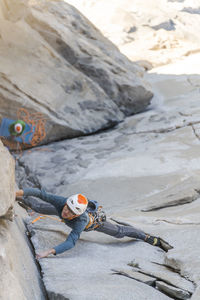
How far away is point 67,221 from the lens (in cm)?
388

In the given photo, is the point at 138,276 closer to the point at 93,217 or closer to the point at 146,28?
the point at 93,217

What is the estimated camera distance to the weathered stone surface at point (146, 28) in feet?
55.8

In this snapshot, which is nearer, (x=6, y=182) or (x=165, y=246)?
(x=6, y=182)

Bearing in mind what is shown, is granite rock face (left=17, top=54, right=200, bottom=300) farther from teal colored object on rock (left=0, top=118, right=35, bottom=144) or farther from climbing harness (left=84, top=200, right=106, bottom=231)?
teal colored object on rock (left=0, top=118, right=35, bottom=144)

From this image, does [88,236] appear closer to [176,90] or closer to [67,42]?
[67,42]

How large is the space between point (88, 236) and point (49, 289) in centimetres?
142

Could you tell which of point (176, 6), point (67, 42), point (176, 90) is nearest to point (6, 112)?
point (67, 42)

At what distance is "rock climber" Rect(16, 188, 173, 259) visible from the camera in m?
3.61

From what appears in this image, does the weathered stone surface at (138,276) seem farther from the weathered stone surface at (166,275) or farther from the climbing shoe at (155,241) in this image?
the climbing shoe at (155,241)

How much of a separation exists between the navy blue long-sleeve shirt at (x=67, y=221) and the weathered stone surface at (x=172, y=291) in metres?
0.92

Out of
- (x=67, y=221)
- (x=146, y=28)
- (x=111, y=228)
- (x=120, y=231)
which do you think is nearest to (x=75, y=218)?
(x=67, y=221)

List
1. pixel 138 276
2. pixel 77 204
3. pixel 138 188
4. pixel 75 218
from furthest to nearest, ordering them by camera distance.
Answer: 1. pixel 138 188
2. pixel 75 218
3. pixel 77 204
4. pixel 138 276

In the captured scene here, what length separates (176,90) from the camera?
38.0ft

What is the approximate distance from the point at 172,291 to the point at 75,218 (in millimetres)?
1288
